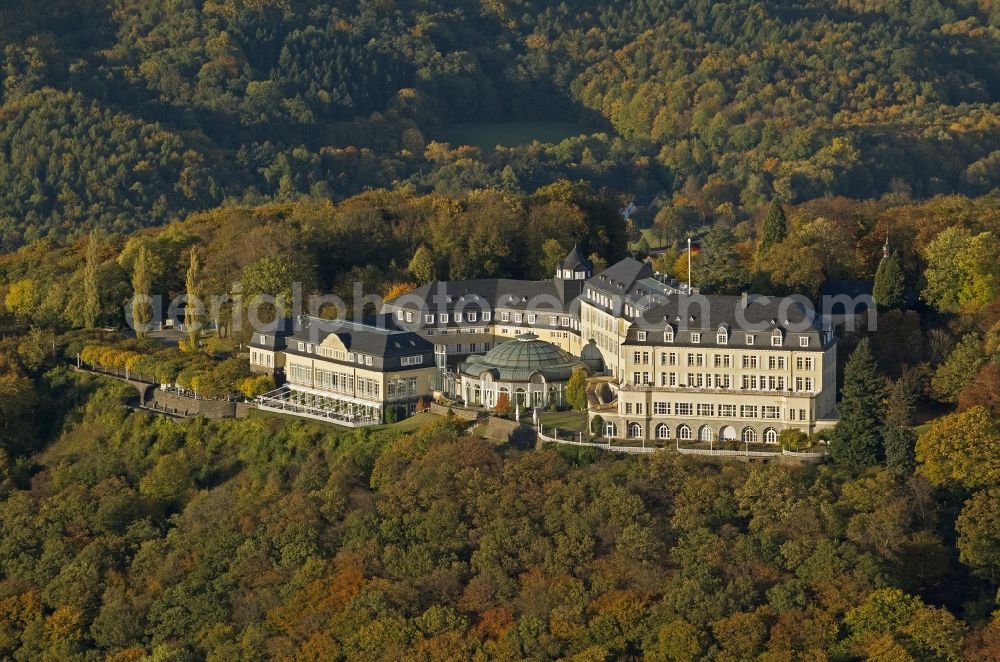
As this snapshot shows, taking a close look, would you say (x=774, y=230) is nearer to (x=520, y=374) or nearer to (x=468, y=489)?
(x=520, y=374)

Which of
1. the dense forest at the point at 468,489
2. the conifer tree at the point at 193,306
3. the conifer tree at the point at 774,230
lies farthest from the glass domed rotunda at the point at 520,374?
the conifer tree at the point at 193,306

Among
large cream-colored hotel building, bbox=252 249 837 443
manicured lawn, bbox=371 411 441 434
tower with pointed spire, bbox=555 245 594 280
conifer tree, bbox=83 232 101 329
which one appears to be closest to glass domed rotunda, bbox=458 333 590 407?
large cream-colored hotel building, bbox=252 249 837 443

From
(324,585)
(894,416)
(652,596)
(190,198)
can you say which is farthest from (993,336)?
(190,198)

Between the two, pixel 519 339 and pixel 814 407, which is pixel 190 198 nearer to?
pixel 519 339

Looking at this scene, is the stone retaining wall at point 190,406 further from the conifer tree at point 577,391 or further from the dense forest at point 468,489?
the conifer tree at point 577,391

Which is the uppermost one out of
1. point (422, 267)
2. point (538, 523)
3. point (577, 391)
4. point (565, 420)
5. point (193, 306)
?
point (422, 267)

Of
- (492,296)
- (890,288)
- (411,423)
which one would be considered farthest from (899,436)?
(492,296)

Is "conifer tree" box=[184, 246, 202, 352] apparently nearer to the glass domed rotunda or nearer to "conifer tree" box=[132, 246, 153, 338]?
"conifer tree" box=[132, 246, 153, 338]

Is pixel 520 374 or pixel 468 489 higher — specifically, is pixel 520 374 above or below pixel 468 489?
above
